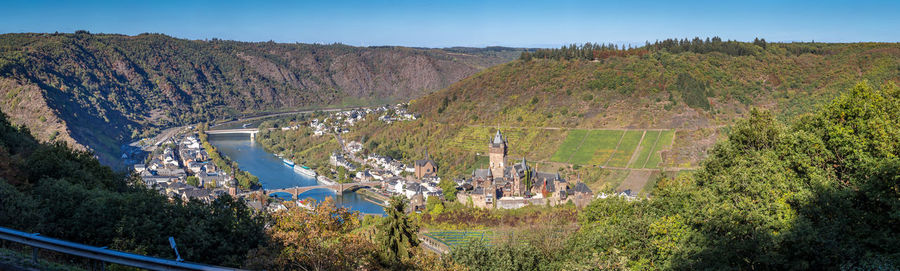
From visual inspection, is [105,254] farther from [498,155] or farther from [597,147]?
[597,147]

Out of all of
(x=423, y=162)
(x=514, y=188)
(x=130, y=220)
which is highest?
(x=130, y=220)

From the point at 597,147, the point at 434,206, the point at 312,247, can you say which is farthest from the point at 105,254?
the point at 597,147

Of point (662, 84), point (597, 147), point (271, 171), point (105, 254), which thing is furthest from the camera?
point (662, 84)

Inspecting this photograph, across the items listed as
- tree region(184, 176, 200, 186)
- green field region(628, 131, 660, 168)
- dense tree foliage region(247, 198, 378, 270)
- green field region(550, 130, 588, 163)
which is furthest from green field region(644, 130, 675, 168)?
dense tree foliage region(247, 198, 378, 270)

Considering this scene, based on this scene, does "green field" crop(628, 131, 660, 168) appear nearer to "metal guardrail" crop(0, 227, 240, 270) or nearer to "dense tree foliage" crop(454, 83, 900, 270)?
"dense tree foliage" crop(454, 83, 900, 270)

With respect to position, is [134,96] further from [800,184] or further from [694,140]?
[800,184]

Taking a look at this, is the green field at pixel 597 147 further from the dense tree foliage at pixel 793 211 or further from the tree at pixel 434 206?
the dense tree foliage at pixel 793 211
